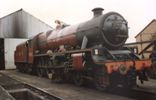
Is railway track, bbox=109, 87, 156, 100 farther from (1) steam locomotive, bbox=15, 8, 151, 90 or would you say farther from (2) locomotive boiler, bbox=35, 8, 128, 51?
(2) locomotive boiler, bbox=35, 8, 128, 51

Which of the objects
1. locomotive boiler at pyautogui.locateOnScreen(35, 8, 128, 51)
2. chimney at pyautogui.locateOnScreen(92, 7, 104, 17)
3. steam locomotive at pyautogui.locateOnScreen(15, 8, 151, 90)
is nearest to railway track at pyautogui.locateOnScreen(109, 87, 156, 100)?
steam locomotive at pyautogui.locateOnScreen(15, 8, 151, 90)

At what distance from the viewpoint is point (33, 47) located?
1933cm

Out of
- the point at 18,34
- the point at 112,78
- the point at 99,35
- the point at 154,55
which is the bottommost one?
the point at 112,78

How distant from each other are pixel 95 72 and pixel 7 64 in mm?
21101

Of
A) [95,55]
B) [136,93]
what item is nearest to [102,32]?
[95,55]

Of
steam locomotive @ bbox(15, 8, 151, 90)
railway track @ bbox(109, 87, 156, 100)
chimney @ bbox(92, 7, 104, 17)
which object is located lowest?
railway track @ bbox(109, 87, 156, 100)

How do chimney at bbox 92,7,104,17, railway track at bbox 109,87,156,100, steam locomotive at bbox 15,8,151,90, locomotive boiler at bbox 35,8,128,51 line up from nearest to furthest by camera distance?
railway track at bbox 109,87,156,100 < steam locomotive at bbox 15,8,151,90 < locomotive boiler at bbox 35,8,128,51 < chimney at bbox 92,7,104,17

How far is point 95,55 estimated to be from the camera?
11.1 metres

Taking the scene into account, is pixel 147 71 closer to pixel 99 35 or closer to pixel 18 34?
pixel 99 35

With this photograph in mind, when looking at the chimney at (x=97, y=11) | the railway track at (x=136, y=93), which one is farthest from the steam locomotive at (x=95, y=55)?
the railway track at (x=136, y=93)

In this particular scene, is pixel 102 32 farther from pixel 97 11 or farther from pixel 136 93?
pixel 136 93

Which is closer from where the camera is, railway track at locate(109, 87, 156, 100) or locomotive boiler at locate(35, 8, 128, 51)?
railway track at locate(109, 87, 156, 100)

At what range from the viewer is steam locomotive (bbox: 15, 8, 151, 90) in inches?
425

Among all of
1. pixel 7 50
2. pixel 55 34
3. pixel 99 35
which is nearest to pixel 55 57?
pixel 55 34
